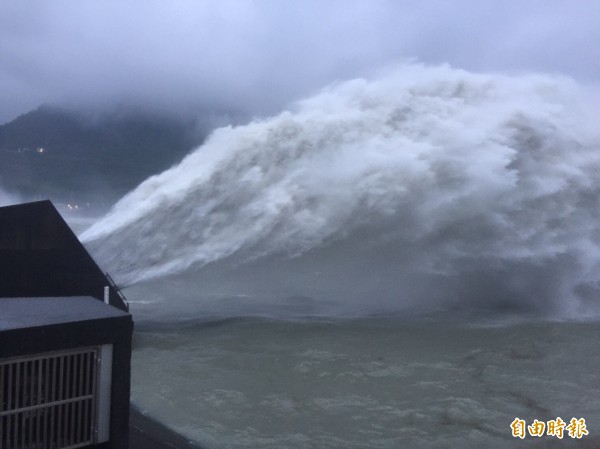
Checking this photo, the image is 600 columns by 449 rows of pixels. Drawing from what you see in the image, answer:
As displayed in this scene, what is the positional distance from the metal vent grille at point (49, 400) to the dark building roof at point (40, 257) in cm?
191

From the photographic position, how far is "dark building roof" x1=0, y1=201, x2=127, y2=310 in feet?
22.0

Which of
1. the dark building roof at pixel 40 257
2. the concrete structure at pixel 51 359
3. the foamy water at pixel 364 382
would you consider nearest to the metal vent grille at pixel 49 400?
the concrete structure at pixel 51 359

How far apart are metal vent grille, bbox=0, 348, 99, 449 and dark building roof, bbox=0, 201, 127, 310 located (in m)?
1.91

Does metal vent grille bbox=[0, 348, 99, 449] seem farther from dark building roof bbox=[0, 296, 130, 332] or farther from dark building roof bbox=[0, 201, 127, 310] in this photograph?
dark building roof bbox=[0, 201, 127, 310]

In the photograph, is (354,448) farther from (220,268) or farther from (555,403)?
(220,268)

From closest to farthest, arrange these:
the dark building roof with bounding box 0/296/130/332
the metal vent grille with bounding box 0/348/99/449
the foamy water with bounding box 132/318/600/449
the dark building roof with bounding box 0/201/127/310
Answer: the metal vent grille with bounding box 0/348/99/449, the dark building roof with bounding box 0/296/130/332, the dark building roof with bounding box 0/201/127/310, the foamy water with bounding box 132/318/600/449

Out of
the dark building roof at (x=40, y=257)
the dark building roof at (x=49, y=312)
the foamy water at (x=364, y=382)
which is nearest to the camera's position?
the dark building roof at (x=49, y=312)

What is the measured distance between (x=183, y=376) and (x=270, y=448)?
4.13 metres

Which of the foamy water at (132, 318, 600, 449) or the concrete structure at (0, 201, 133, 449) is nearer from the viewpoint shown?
the concrete structure at (0, 201, 133, 449)

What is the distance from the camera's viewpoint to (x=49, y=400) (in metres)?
5.31

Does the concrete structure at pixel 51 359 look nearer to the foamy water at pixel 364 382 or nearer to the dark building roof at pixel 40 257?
the dark building roof at pixel 40 257

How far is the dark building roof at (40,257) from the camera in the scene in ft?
22.0

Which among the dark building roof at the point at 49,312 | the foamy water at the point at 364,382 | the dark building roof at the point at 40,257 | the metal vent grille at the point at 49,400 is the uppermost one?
the dark building roof at the point at 40,257

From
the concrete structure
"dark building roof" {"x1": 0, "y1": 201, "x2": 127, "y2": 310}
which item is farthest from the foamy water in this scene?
"dark building roof" {"x1": 0, "y1": 201, "x2": 127, "y2": 310}
